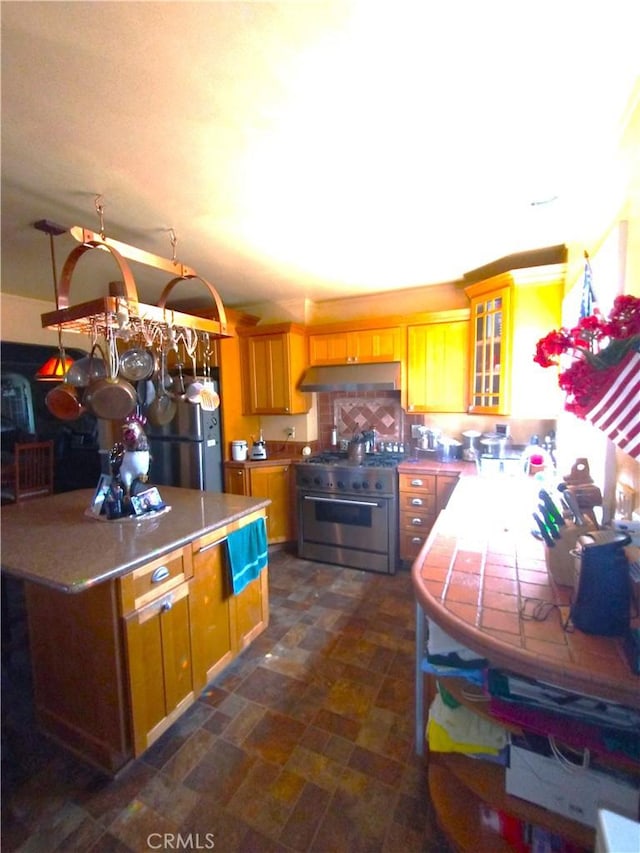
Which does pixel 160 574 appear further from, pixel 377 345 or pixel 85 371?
pixel 377 345

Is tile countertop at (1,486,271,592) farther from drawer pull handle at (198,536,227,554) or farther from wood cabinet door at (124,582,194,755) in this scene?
wood cabinet door at (124,582,194,755)

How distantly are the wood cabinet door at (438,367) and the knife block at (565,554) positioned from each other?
1912mm

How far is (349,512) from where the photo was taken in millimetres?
3033

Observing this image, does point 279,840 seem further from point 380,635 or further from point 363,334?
point 363,334

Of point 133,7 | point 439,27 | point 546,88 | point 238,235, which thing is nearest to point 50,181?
point 238,235

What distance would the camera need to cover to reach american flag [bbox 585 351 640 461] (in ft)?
2.97

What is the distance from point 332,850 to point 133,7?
2507mm

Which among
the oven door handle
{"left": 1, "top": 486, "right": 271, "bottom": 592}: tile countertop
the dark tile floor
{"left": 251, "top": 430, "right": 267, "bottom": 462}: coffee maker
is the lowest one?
the dark tile floor

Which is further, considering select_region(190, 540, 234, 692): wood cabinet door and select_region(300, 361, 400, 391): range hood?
select_region(300, 361, 400, 391): range hood

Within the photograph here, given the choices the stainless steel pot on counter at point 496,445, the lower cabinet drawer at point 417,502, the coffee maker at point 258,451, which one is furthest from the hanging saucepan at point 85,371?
the stainless steel pot on counter at point 496,445

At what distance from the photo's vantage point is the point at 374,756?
1.43 metres

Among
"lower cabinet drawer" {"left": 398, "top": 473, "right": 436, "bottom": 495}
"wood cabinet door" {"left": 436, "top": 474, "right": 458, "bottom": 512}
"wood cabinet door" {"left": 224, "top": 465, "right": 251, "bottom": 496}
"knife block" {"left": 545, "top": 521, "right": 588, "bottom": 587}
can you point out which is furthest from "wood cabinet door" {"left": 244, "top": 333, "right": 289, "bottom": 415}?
"knife block" {"left": 545, "top": 521, "right": 588, "bottom": 587}

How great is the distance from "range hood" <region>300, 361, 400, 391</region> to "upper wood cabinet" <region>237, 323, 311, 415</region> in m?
0.16

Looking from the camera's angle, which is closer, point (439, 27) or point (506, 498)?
point (439, 27)
